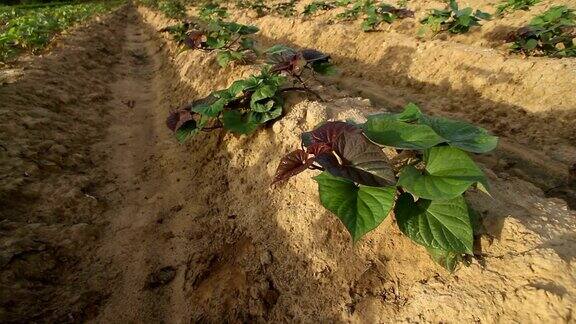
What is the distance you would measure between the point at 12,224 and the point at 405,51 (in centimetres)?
705

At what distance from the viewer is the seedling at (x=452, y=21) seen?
6875 mm

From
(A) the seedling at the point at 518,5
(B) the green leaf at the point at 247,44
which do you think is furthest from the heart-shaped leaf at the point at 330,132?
(A) the seedling at the point at 518,5

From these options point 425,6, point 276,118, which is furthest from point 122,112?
point 425,6

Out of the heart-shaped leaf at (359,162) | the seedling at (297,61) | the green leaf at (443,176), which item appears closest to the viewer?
the green leaf at (443,176)

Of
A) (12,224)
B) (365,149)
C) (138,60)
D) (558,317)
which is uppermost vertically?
(365,149)

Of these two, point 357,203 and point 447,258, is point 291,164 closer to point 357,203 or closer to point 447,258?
point 357,203

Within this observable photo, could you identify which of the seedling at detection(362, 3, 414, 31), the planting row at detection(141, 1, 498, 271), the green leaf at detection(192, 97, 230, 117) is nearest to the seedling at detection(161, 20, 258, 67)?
the green leaf at detection(192, 97, 230, 117)

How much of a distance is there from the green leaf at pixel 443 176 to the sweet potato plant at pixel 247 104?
74.8 inches

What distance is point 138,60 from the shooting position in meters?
9.76

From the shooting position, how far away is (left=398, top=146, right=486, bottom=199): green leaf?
1.67 meters

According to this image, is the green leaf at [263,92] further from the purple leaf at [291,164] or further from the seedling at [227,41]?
the seedling at [227,41]

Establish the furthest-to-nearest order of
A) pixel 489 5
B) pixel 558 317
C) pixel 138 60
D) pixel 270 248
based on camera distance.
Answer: pixel 138 60 < pixel 489 5 < pixel 270 248 < pixel 558 317

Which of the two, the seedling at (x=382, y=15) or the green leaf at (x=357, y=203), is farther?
the seedling at (x=382, y=15)

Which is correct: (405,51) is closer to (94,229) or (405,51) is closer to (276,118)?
(276,118)
